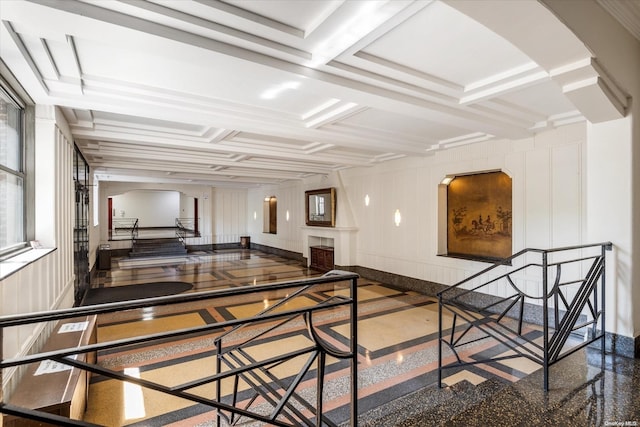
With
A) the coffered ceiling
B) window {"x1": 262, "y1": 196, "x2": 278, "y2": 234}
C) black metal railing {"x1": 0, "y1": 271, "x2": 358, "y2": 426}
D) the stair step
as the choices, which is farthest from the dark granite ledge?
window {"x1": 262, "y1": 196, "x2": 278, "y2": 234}

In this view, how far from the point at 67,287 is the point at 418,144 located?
5.67m

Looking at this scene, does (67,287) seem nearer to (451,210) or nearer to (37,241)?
(37,241)

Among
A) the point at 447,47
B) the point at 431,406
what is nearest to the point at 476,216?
the point at 447,47

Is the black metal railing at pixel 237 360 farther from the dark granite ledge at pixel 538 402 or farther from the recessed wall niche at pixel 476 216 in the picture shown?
the recessed wall niche at pixel 476 216

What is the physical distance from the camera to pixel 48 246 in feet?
10.7

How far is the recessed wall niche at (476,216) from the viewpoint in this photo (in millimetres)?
5461

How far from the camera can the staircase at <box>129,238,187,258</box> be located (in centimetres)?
1266

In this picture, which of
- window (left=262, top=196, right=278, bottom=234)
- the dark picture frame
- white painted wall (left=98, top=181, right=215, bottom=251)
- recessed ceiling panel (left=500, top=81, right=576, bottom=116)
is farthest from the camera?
window (left=262, top=196, right=278, bottom=234)

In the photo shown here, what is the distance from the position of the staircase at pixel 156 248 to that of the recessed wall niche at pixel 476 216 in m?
10.6

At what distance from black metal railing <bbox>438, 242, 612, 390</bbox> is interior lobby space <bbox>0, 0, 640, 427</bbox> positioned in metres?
0.03

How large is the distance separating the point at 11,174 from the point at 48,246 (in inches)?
32.7

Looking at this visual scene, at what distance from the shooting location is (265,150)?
591cm

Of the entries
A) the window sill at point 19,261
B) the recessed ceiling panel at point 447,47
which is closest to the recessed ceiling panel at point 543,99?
the recessed ceiling panel at point 447,47

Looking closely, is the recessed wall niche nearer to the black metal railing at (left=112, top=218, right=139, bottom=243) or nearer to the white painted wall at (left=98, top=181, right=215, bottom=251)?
the white painted wall at (left=98, top=181, right=215, bottom=251)
